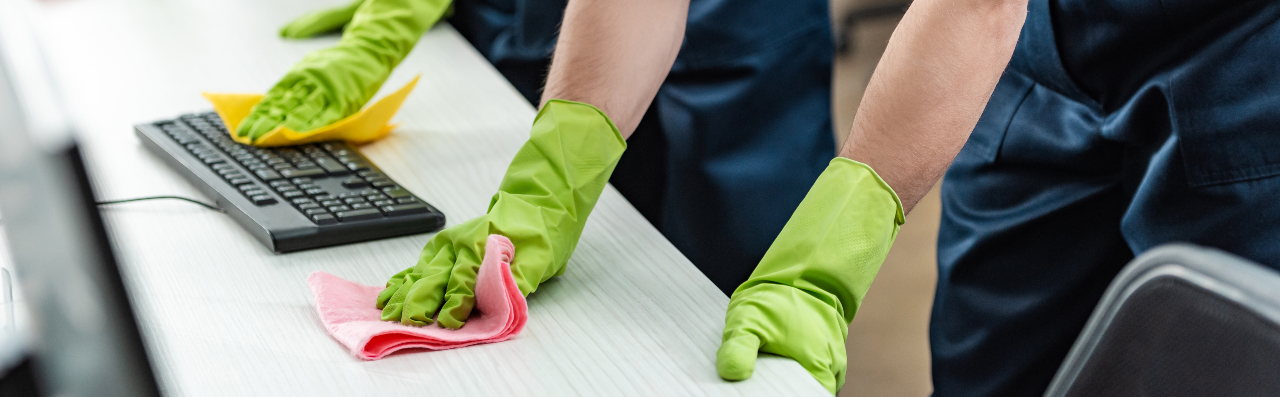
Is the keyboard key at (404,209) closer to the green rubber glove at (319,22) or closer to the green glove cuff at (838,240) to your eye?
the green glove cuff at (838,240)

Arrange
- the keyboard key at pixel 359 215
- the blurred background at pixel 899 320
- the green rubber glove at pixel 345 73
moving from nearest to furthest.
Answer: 1. the keyboard key at pixel 359 215
2. the green rubber glove at pixel 345 73
3. the blurred background at pixel 899 320

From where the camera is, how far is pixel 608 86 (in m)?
0.80

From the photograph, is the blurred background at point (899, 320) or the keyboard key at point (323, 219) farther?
the blurred background at point (899, 320)

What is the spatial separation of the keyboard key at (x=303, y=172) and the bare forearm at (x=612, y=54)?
9.1 inches

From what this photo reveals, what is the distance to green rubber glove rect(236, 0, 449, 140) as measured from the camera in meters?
0.97

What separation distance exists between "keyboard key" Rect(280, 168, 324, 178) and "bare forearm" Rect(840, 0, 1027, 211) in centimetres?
49

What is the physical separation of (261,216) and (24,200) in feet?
0.60

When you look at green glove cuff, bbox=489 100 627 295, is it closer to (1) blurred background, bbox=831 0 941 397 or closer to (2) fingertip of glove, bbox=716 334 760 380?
(2) fingertip of glove, bbox=716 334 760 380

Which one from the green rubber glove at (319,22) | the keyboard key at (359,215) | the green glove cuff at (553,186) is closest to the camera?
the green glove cuff at (553,186)

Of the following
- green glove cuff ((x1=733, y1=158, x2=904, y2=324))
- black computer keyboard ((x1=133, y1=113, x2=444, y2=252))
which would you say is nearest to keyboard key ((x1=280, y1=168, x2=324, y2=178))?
black computer keyboard ((x1=133, y1=113, x2=444, y2=252))

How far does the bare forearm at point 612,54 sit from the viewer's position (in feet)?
2.63

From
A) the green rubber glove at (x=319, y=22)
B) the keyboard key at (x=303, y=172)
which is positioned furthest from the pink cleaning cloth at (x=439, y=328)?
the green rubber glove at (x=319, y=22)

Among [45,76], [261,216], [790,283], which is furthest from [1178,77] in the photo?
[45,76]

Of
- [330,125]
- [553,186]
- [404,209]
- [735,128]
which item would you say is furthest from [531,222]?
[735,128]
